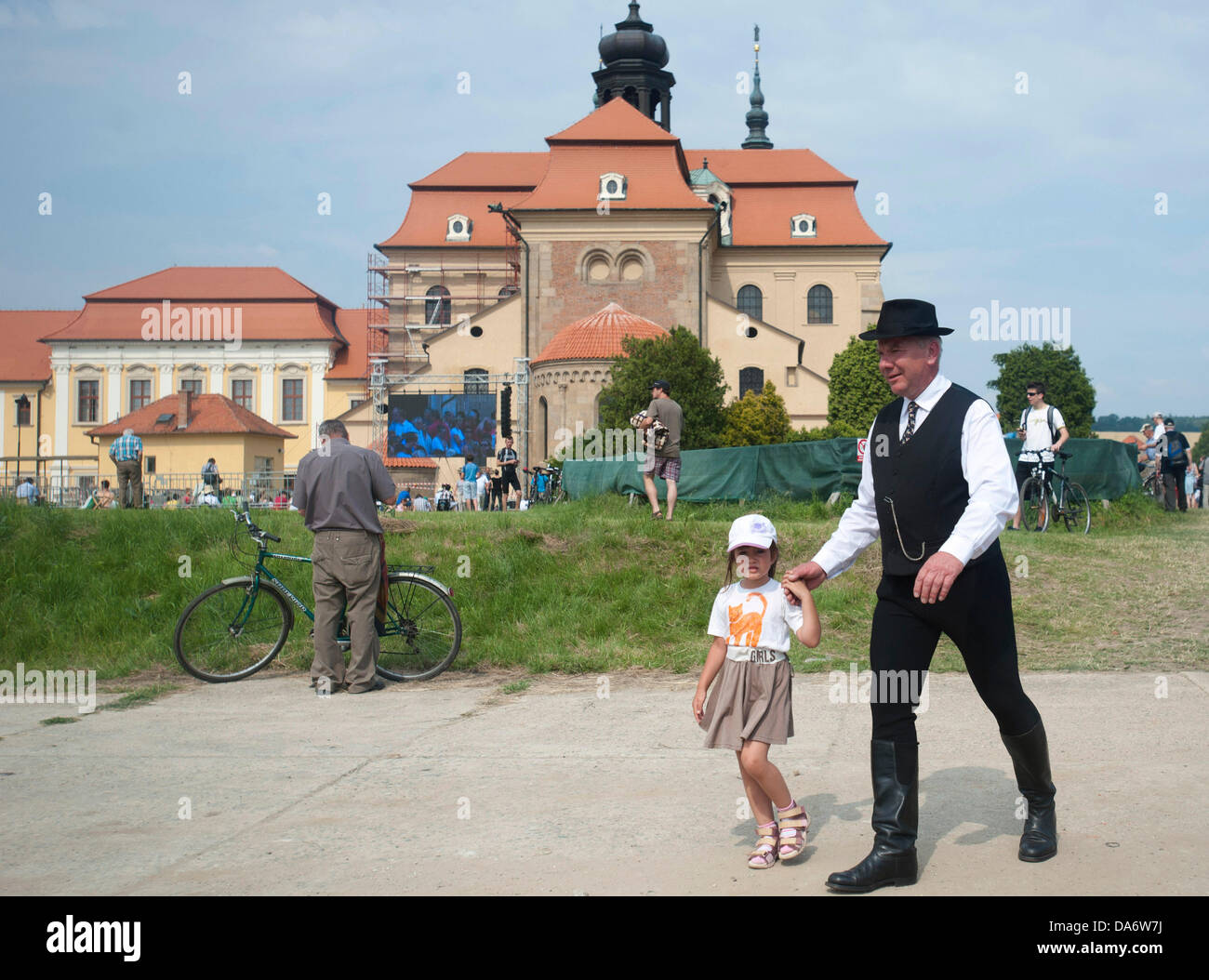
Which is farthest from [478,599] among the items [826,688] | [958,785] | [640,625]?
[958,785]

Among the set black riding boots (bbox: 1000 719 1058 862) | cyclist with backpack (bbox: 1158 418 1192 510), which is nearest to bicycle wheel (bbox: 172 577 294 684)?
black riding boots (bbox: 1000 719 1058 862)

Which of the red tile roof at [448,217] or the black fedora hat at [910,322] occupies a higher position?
the red tile roof at [448,217]

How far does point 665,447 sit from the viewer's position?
548 inches

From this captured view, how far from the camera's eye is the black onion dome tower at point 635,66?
2422 inches

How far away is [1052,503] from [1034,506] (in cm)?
24

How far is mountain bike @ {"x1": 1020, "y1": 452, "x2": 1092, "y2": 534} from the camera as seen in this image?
1528 centimetres

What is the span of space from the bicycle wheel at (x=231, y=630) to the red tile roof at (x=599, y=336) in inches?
1164

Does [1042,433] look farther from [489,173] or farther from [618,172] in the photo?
[489,173]

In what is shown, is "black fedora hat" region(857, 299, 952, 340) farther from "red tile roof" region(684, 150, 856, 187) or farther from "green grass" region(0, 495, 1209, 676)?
"red tile roof" region(684, 150, 856, 187)

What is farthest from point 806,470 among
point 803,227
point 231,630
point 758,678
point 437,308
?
point 437,308

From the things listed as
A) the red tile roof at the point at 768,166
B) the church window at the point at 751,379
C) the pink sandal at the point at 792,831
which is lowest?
the pink sandal at the point at 792,831

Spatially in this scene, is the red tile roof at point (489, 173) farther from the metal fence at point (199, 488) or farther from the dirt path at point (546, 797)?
the dirt path at point (546, 797)

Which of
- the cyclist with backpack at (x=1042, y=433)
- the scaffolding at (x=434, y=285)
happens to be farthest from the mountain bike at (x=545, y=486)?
the scaffolding at (x=434, y=285)

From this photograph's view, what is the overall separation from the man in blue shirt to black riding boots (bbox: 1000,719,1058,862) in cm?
1995
